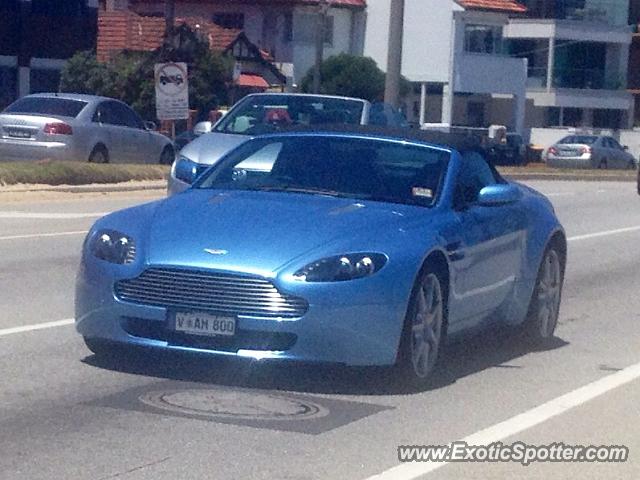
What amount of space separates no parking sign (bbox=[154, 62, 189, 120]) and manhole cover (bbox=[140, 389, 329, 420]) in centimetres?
2129

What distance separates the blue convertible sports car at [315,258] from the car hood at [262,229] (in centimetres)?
1

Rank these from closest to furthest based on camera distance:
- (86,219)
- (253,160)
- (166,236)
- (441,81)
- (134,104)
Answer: (166,236) → (253,160) → (86,219) → (134,104) → (441,81)

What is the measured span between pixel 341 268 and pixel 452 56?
5422cm

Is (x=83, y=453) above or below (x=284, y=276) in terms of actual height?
below

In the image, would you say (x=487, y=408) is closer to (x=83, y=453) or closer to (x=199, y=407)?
(x=199, y=407)

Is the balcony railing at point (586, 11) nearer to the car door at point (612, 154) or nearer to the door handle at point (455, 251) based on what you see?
the car door at point (612, 154)

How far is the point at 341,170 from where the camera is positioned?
394 inches

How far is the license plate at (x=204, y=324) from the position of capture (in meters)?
8.52

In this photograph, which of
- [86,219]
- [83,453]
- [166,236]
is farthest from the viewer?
[86,219]

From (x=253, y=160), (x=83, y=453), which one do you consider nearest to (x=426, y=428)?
(x=83, y=453)

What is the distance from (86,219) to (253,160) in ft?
31.9

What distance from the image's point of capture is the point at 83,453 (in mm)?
7238

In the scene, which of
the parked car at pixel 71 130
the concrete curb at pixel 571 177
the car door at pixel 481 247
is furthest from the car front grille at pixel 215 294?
the concrete curb at pixel 571 177

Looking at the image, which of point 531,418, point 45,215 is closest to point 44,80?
point 45,215
